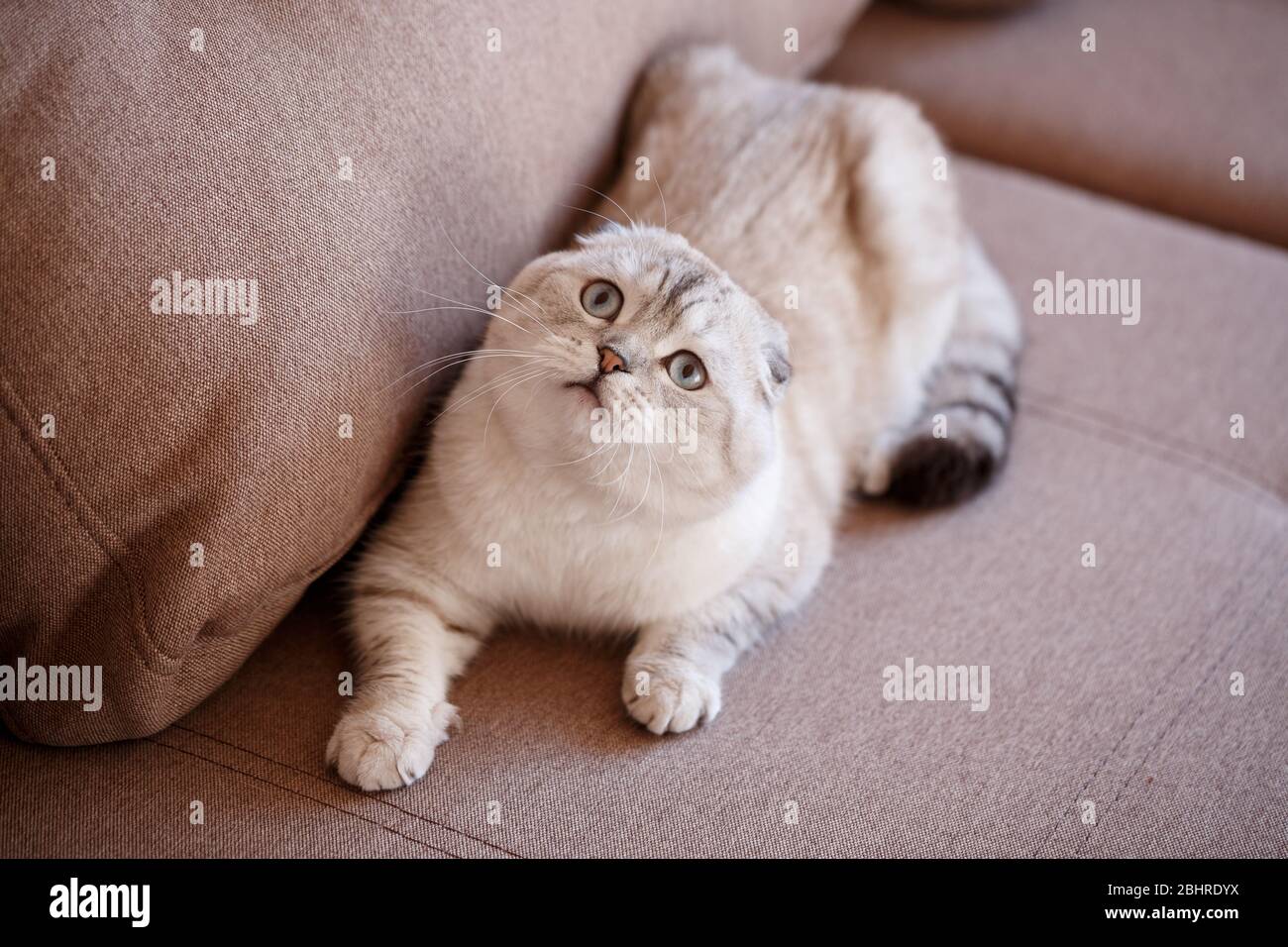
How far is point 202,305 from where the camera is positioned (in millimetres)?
1392

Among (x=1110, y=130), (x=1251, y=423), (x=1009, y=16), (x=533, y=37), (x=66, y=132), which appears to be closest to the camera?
(x=66, y=132)

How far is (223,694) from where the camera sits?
162cm

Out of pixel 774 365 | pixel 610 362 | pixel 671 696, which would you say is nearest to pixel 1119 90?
pixel 774 365

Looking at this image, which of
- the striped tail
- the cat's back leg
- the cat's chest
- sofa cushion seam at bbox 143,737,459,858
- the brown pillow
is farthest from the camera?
the cat's back leg

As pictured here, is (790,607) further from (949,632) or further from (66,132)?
(66,132)

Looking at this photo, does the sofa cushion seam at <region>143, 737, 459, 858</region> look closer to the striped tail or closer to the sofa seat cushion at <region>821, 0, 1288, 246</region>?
the striped tail

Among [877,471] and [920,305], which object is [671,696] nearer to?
[877,471]

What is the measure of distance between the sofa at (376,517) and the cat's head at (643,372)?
0.73 ft

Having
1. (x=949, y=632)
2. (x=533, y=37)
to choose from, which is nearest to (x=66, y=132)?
(x=533, y=37)

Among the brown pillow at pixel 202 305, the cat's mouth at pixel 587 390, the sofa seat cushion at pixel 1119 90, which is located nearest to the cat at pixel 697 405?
the cat's mouth at pixel 587 390

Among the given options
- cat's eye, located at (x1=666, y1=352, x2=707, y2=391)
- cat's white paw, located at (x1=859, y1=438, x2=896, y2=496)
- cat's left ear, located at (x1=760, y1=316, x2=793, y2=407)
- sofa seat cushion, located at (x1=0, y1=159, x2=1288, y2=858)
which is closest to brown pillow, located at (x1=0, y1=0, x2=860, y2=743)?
sofa seat cushion, located at (x1=0, y1=159, x2=1288, y2=858)

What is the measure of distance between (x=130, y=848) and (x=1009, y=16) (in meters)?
3.22

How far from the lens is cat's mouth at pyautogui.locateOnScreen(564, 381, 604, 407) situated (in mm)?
A: 1483

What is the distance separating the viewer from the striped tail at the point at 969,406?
2074mm
